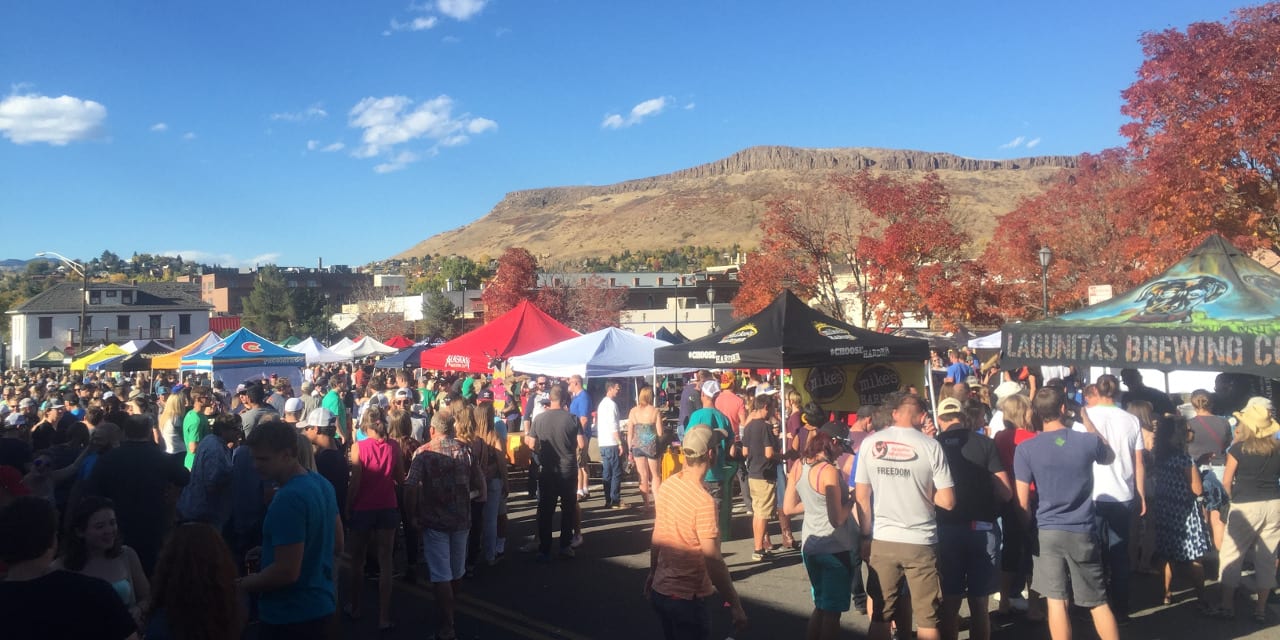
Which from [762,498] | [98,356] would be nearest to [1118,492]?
[762,498]

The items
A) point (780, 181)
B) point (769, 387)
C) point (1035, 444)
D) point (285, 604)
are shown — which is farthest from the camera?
point (780, 181)

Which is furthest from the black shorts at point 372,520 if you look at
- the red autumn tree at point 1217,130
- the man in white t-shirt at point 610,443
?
the red autumn tree at point 1217,130

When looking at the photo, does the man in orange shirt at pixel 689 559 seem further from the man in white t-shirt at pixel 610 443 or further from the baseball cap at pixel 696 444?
the man in white t-shirt at pixel 610 443

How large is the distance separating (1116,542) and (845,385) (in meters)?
5.18

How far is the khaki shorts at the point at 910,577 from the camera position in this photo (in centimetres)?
490

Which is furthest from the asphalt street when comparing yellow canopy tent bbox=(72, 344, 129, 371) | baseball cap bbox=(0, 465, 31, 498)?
yellow canopy tent bbox=(72, 344, 129, 371)

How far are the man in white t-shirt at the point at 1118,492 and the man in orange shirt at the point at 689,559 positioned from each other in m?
3.23

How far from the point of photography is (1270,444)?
6125mm

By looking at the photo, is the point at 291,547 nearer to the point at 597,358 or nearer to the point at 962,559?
the point at 962,559

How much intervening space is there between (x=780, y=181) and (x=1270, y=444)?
166m

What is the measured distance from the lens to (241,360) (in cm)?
1711

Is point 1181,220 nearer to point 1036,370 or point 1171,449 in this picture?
point 1036,370

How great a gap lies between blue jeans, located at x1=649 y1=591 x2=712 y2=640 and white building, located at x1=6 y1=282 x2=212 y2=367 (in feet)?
231

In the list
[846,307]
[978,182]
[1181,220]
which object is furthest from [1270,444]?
[978,182]
